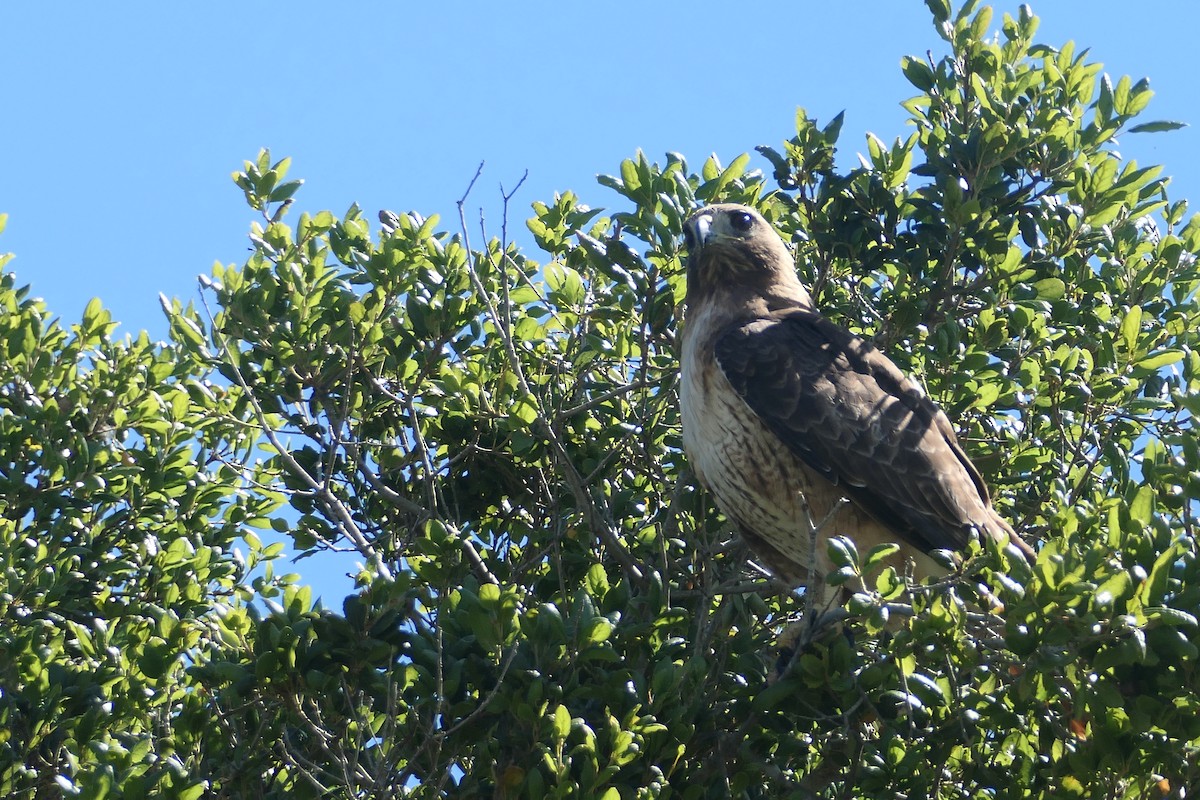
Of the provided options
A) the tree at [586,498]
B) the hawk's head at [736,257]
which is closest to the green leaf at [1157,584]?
the tree at [586,498]

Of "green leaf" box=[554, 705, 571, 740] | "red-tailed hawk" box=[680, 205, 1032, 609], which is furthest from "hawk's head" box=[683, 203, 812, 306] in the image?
"green leaf" box=[554, 705, 571, 740]

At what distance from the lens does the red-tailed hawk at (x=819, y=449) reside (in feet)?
18.5

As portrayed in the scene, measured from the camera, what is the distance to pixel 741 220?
643 centimetres

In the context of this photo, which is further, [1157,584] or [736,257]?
[736,257]

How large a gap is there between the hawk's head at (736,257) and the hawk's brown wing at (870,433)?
1.48 ft

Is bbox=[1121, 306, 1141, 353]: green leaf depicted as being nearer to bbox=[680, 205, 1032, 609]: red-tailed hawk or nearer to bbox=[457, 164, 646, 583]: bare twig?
bbox=[680, 205, 1032, 609]: red-tailed hawk

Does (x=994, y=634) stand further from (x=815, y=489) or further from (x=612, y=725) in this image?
(x=815, y=489)

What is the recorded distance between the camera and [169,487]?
6008mm

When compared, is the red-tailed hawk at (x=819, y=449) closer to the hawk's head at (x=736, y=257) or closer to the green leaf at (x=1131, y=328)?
the hawk's head at (x=736, y=257)

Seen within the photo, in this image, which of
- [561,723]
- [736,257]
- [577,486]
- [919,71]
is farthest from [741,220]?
[561,723]

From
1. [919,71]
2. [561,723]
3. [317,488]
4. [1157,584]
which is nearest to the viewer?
[1157,584]

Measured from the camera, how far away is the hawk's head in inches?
246

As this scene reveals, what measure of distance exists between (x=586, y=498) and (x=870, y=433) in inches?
45.1

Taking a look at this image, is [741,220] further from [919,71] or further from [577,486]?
[577,486]
